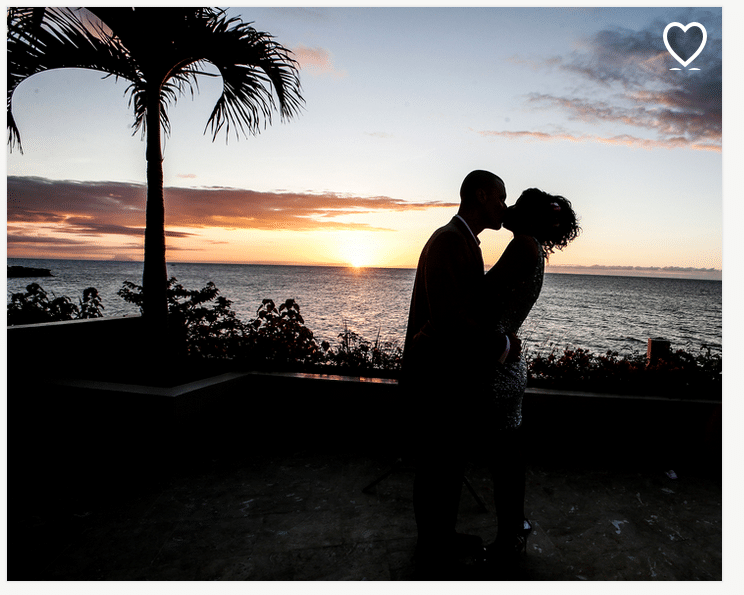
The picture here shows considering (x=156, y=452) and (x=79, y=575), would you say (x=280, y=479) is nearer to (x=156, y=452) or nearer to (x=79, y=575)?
(x=156, y=452)

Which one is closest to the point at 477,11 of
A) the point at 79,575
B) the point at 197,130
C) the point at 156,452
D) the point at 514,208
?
the point at 514,208

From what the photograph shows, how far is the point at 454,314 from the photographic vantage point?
180cm

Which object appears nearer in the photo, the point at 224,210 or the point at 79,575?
the point at 79,575

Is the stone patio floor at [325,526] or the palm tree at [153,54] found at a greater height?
the palm tree at [153,54]

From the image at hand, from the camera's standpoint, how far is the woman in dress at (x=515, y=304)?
1855 millimetres

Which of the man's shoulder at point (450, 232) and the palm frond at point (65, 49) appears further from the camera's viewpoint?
the palm frond at point (65, 49)

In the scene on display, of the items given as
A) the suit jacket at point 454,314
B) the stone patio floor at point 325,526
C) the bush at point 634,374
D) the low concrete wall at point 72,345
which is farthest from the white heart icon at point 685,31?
the low concrete wall at point 72,345

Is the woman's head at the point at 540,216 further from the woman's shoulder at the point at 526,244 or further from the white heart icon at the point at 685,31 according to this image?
the white heart icon at the point at 685,31

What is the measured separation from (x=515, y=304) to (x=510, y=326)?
103 mm

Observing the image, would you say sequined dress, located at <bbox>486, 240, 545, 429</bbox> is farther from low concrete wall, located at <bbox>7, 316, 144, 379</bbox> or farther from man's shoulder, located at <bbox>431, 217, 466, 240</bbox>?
low concrete wall, located at <bbox>7, 316, 144, 379</bbox>

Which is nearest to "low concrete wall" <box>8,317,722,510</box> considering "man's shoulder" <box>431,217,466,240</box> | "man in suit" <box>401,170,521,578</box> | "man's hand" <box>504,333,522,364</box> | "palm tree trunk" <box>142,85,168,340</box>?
"palm tree trunk" <box>142,85,168,340</box>

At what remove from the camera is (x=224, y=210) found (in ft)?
67.2

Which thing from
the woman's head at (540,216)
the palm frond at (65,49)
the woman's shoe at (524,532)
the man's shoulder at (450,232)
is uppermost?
the palm frond at (65,49)
